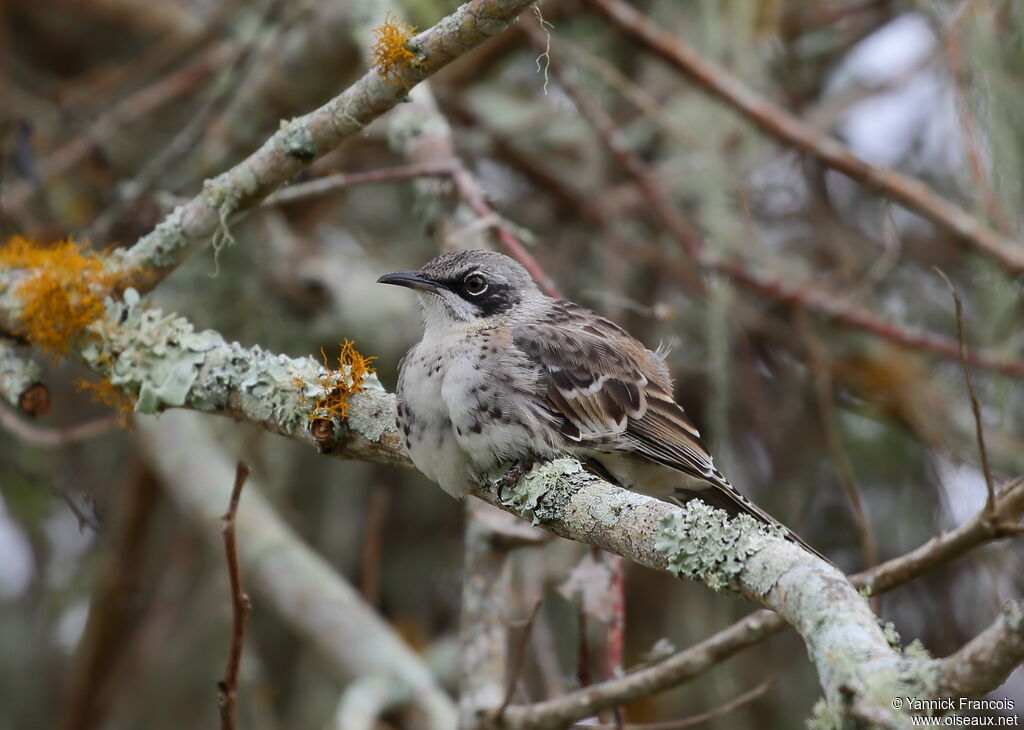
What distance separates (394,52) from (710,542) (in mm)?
1290

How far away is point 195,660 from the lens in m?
5.71

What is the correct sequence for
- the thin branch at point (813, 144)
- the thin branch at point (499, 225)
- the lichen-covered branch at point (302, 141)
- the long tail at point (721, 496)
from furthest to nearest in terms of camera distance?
the thin branch at point (813, 144) → the thin branch at point (499, 225) → the long tail at point (721, 496) → the lichen-covered branch at point (302, 141)

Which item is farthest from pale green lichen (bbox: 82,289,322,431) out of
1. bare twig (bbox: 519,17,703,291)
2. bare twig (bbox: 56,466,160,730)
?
bare twig (bbox: 56,466,160,730)

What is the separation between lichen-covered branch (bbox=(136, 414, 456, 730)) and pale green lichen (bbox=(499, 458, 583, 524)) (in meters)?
1.64

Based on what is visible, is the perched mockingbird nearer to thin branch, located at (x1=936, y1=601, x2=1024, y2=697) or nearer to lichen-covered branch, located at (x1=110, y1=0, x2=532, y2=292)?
lichen-covered branch, located at (x1=110, y1=0, x2=532, y2=292)

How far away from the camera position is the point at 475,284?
3.64 metres

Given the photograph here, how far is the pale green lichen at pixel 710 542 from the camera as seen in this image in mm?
2027

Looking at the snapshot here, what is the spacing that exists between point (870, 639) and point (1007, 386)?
366cm

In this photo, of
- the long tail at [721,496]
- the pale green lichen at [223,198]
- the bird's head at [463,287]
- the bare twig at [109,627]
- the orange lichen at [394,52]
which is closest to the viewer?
the orange lichen at [394,52]

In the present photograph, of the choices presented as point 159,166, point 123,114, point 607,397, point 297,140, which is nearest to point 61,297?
point 297,140

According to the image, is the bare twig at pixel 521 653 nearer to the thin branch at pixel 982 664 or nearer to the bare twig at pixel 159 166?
the thin branch at pixel 982 664

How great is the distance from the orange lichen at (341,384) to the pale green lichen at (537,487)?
19.4 inches

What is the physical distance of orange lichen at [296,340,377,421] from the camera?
9.39 ft

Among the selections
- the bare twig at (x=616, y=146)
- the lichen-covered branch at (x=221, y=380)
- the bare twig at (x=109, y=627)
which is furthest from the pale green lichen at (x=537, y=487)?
the bare twig at (x=109, y=627)
